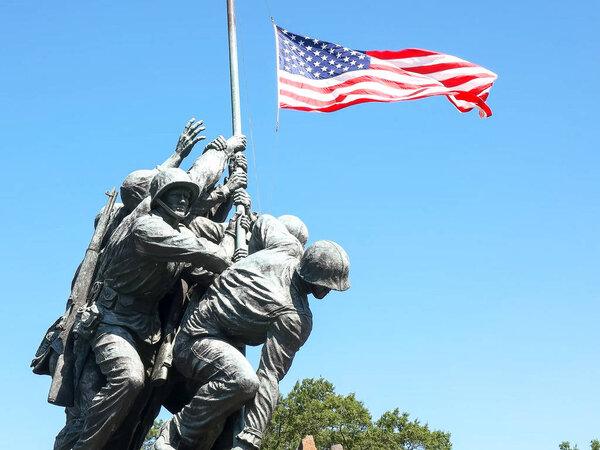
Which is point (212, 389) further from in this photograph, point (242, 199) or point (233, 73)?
point (233, 73)

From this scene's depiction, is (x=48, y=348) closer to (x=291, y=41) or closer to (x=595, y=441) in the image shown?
(x=291, y=41)

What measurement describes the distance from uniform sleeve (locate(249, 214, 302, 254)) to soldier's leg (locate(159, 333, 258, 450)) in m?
1.12

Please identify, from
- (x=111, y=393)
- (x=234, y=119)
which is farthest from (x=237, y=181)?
(x=111, y=393)

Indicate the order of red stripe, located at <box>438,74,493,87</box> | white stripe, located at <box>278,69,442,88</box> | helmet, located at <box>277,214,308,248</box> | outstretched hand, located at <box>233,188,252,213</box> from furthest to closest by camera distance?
1. red stripe, located at <box>438,74,493,87</box>
2. white stripe, located at <box>278,69,442,88</box>
3. outstretched hand, located at <box>233,188,252,213</box>
4. helmet, located at <box>277,214,308,248</box>

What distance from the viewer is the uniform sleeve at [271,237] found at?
734 centimetres

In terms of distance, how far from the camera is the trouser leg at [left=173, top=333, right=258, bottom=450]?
6.42m

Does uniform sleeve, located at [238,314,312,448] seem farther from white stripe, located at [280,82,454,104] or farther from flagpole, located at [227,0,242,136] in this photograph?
white stripe, located at [280,82,454,104]

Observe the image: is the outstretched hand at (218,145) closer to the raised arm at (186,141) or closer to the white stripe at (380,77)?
the raised arm at (186,141)

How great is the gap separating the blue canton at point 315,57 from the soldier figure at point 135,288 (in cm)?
428

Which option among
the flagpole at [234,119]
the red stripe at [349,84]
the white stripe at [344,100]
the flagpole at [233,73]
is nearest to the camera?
the flagpole at [234,119]

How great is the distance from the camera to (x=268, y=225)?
24.7 ft

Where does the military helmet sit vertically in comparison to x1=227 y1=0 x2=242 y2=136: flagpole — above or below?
below

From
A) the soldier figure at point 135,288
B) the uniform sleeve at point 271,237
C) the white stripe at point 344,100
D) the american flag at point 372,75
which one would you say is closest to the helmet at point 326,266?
the uniform sleeve at point 271,237

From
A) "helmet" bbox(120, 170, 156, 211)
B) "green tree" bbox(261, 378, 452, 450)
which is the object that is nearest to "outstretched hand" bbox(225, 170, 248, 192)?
"helmet" bbox(120, 170, 156, 211)
